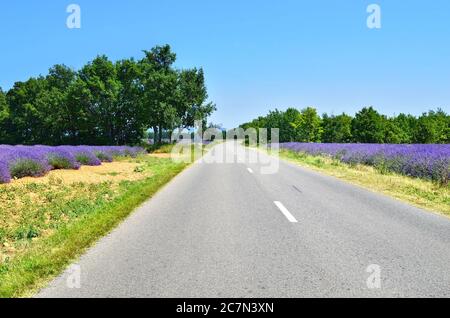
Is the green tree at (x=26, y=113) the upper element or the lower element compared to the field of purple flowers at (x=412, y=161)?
upper

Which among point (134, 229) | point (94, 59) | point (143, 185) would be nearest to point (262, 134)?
point (94, 59)

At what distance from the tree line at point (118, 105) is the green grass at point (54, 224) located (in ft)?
116

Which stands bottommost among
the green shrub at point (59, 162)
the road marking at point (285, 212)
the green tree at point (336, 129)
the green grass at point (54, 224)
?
the road marking at point (285, 212)

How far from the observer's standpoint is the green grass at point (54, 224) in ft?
15.7

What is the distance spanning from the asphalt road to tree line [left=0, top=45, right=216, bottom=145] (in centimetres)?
3862

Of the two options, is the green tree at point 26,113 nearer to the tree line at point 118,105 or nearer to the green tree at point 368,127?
the tree line at point 118,105

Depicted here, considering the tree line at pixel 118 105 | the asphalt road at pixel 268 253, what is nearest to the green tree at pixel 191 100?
the tree line at pixel 118 105

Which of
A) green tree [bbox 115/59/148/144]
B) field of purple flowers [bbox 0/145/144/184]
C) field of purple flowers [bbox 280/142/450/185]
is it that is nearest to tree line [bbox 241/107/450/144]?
green tree [bbox 115/59/148/144]

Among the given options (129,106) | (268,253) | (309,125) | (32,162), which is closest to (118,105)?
(129,106)

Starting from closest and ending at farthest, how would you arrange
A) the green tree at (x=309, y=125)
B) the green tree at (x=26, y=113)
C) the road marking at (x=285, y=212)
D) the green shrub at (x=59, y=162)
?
the road marking at (x=285, y=212), the green shrub at (x=59, y=162), the green tree at (x=26, y=113), the green tree at (x=309, y=125)

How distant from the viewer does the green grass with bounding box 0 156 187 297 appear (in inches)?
189
